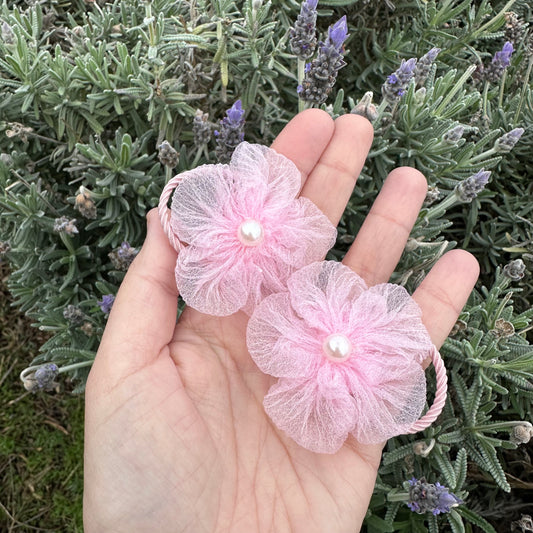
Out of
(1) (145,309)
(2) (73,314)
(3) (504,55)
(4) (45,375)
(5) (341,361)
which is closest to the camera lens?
(1) (145,309)

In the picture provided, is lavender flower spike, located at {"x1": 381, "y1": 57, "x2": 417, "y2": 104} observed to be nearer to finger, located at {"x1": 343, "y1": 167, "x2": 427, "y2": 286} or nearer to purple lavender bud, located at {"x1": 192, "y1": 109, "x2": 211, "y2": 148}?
finger, located at {"x1": 343, "y1": 167, "x2": 427, "y2": 286}

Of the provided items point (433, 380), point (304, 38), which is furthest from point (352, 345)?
point (304, 38)

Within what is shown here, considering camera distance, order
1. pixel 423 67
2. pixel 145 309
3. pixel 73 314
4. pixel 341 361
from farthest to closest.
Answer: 1. pixel 423 67
2. pixel 73 314
3. pixel 341 361
4. pixel 145 309

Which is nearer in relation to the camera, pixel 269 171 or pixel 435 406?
pixel 435 406

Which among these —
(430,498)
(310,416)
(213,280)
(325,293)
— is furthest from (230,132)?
(430,498)

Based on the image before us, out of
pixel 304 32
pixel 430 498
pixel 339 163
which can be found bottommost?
pixel 430 498

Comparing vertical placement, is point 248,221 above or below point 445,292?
above

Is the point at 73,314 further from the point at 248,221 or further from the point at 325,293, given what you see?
the point at 325,293

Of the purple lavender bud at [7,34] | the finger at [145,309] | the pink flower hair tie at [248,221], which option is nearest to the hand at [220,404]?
the finger at [145,309]
